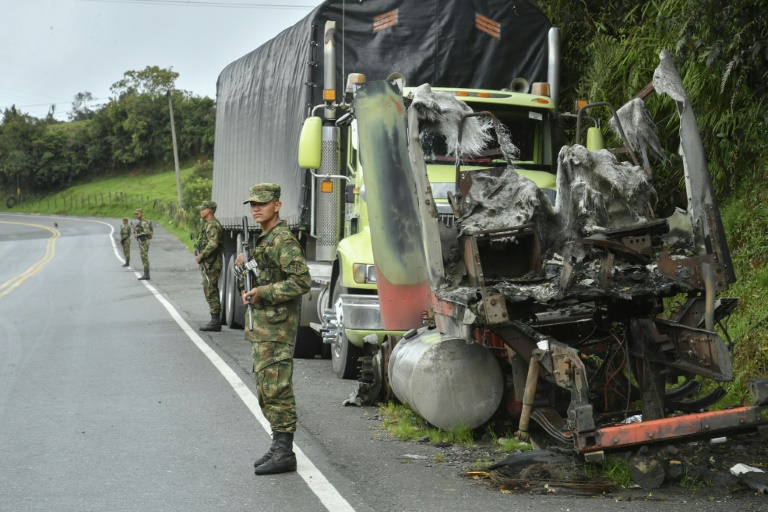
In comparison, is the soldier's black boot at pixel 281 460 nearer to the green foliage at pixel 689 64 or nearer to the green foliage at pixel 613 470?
the green foliage at pixel 613 470

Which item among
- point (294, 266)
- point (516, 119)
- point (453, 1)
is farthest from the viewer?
point (453, 1)

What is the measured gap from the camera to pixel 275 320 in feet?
22.8

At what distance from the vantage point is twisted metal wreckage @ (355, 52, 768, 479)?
6.63 meters

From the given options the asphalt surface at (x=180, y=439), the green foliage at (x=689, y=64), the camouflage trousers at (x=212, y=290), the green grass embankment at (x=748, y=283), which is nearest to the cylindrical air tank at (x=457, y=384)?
the asphalt surface at (x=180, y=439)

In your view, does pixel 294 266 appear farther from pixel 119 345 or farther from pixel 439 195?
pixel 119 345

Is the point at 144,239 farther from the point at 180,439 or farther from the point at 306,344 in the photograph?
the point at 180,439

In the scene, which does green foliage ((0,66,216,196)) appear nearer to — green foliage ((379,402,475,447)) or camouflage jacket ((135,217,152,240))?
camouflage jacket ((135,217,152,240))

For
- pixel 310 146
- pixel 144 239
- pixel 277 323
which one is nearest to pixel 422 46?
pixel 310 146

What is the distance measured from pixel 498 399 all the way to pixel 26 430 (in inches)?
151

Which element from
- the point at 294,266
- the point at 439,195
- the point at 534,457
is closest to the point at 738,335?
the point at 439,195

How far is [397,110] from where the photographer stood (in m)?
8.39

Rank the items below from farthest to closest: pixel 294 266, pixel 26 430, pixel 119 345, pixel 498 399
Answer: pixel 119 345, pixel 26 430, pixel 498 399, pixel 294 266

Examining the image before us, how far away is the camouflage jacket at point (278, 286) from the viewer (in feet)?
22.8

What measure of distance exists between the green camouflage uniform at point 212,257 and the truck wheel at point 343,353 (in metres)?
5.49
